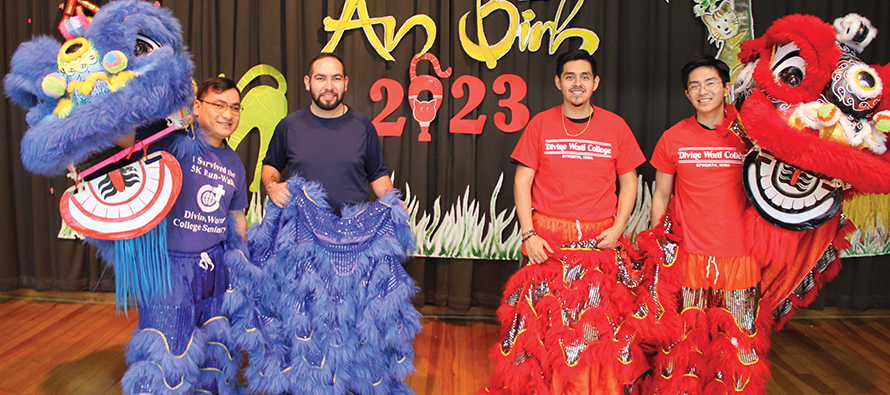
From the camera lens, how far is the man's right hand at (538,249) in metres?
2.06

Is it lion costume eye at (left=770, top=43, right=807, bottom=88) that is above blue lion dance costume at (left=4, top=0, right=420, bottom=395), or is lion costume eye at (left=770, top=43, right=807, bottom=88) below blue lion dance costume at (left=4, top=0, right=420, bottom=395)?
above

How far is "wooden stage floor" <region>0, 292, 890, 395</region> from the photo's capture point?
7.93 ft

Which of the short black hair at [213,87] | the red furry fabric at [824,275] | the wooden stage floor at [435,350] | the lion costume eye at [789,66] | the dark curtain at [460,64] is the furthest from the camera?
the dark curtain at [460,64]

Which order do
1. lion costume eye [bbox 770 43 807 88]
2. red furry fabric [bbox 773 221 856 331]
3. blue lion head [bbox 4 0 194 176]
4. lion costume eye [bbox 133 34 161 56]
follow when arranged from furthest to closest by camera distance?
1. red furry fabric [bbox 773 221 856 331]
2. lion costume eye [bbox 770 43 807 88]
3. lion costume eye [bbox 133 34 161 56]
4. blue lion head [bbox 4 0 194 176]

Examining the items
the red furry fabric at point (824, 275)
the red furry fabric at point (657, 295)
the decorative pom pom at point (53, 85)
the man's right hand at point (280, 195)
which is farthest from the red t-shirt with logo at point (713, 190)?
the decorative pom pom at point (53, 85)

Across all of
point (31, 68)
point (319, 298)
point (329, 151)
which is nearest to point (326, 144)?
point (329, 151)

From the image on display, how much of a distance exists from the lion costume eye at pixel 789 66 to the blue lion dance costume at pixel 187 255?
1.59 meters

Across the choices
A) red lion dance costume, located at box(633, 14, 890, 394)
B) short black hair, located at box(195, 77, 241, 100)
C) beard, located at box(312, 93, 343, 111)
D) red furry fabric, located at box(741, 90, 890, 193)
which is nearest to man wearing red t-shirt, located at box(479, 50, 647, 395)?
red lion dance costume, located at box(633, 14, 890, 394)

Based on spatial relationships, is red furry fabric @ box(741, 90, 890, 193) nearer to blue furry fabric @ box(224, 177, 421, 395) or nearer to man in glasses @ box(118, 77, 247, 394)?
blue furry fabric @ box(224, 177, 421, 395)

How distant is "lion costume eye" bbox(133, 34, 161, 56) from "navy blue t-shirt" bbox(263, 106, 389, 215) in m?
0.61

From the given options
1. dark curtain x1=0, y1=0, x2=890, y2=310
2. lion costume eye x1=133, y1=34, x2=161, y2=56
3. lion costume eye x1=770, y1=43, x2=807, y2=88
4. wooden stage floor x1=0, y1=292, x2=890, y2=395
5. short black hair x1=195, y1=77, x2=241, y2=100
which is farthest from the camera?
dark curtain x1=0, y1=0, x2=890, y2=310

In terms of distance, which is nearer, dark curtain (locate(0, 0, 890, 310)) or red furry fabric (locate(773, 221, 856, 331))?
red furry fabric (locate(773, 221, 856, 331))

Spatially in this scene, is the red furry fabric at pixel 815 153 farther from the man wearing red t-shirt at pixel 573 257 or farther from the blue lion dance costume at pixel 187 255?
the blue lion dance costume at pixel 187 255

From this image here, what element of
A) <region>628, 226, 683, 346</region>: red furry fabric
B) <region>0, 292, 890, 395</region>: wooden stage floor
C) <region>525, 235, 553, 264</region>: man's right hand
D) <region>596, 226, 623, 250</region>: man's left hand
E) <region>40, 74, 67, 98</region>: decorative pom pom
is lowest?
<region>0, 292, 890, 395</region>: wooden stage floor
